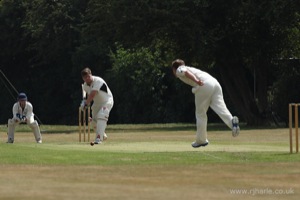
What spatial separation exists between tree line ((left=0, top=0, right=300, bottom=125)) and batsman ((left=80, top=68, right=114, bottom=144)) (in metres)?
20.9


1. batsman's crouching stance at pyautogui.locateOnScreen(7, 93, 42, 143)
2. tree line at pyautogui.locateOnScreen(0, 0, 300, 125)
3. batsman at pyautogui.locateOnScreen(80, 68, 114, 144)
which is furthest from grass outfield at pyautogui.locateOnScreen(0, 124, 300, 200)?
tree line at pyautogui.locateOnScreen(0, 0, 300, 125)

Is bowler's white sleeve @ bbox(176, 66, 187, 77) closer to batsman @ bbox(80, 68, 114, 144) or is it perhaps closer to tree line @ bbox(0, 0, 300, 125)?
batsman @ bbox(80, 68, 114, 144)

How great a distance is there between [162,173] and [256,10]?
28272 mm

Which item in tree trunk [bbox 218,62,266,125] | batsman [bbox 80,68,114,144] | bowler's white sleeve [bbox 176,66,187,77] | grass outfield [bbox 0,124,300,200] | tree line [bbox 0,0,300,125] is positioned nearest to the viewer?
grass outfield [bbox 0,124,300,200]

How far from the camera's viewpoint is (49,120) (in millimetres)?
73625

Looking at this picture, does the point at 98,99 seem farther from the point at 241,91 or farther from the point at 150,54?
the point at 150,54

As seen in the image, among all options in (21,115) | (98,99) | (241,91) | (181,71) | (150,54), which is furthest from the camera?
(150,54)

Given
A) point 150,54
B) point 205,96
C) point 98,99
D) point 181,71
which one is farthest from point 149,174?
point 150,54

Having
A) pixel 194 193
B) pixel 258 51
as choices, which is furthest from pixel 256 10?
pixel 194 193

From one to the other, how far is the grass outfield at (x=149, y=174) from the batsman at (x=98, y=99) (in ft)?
5.88

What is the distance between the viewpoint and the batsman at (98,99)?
828 inches

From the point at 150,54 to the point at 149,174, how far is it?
167 ft

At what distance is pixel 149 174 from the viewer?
14.1 metres

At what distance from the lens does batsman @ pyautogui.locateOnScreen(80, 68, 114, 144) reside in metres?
21.0
